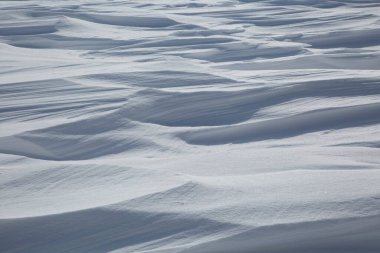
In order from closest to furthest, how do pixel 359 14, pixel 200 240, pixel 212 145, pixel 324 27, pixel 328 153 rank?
pixel 200 240 → pixel 328 153 → pixel 212 145 → pixel 324 27 → pixel 359 14

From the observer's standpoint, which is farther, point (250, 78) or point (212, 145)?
point (250, 78)

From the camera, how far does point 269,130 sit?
179 cm

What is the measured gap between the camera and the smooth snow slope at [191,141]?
3.83ft

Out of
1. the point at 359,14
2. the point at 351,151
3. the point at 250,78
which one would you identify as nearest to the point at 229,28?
the point at 359,14

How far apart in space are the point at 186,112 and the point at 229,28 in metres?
1.66

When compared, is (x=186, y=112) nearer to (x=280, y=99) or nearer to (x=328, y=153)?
(x=280, y=99)

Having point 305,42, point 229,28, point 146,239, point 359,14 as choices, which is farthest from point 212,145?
point 359,14

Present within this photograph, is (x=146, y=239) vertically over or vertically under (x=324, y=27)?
under

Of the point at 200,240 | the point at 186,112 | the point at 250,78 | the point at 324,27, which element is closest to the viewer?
the point at 200,240

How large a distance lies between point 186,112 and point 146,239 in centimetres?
86

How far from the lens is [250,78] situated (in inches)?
91.6

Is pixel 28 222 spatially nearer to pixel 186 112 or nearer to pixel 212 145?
pixel 212 145

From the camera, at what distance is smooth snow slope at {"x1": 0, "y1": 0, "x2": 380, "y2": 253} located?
1166 mm

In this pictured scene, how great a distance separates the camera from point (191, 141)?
173cm
